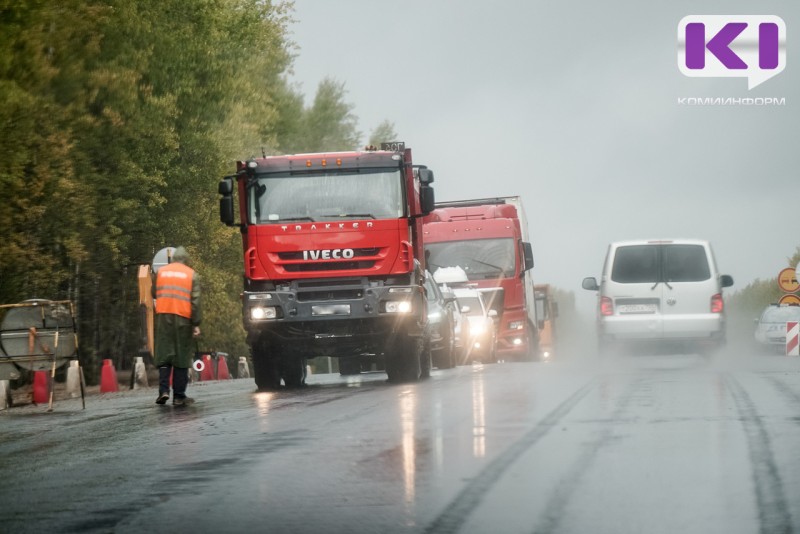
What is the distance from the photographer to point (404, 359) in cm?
2202

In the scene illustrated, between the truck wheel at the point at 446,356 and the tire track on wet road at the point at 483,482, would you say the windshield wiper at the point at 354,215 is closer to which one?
the tire track on wet road at the point at 483,482

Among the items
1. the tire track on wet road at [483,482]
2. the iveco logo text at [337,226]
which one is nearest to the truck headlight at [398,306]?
the iveco logo text at [337,226]

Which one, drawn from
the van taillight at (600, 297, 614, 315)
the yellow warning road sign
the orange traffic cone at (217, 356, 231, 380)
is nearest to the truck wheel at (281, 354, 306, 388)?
the van taillight at (600, 297, 614, 315)

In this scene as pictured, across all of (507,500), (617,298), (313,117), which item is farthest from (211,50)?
(313,117)

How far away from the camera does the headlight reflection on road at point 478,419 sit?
11.7 m

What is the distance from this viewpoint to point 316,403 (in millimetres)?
17500

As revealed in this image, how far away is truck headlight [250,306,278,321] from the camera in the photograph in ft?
Result: 67.9

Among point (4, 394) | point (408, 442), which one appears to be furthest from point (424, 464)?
point (4, 394)

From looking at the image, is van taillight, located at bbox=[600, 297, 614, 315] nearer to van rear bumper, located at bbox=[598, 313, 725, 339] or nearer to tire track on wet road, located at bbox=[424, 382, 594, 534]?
van rear bumper, located at bbox=[598, 313, 725, 339]

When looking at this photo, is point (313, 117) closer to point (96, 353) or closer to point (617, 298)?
point (96, 353)

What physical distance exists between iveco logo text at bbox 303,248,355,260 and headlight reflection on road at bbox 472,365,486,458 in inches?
91.6

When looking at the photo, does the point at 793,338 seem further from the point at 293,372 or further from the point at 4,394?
the point at 4,394

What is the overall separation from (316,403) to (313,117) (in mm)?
66630

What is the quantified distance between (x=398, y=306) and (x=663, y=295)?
810 centimetres
